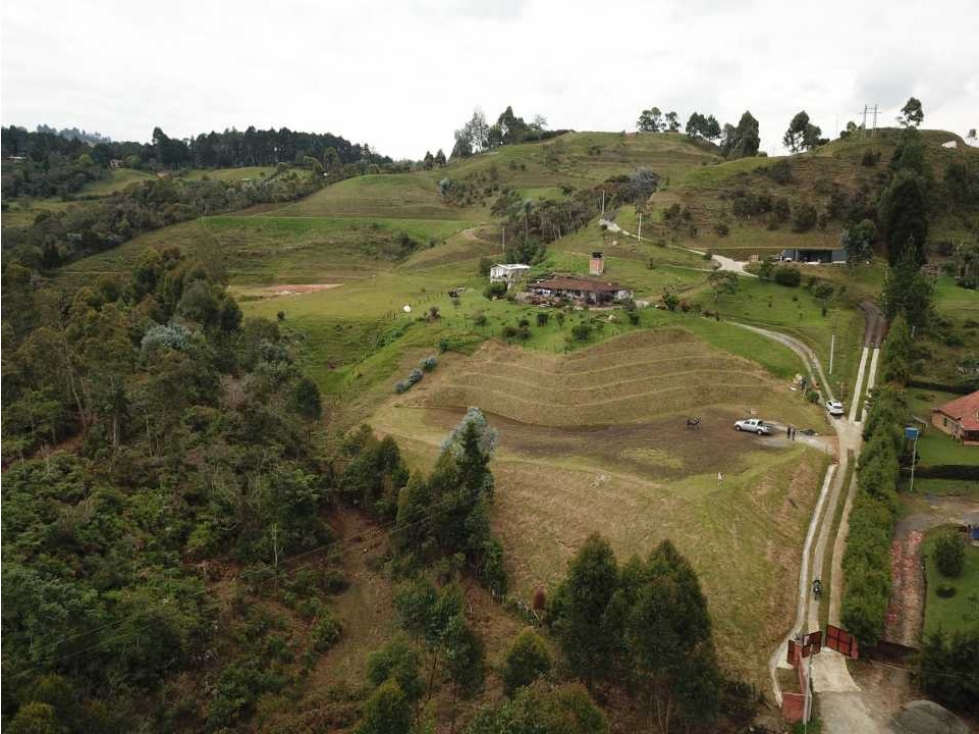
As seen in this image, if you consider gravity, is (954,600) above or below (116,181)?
below

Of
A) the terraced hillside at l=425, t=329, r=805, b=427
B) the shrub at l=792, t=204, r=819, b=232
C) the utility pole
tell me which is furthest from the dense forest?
the utility pole

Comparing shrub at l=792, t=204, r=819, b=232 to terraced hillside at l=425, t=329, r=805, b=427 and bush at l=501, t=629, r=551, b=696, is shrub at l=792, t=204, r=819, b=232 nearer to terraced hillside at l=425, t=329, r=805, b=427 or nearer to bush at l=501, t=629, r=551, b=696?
terraced hillside at l=425, t=329, r=805, b=427

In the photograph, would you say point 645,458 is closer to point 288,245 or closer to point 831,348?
point 831,348

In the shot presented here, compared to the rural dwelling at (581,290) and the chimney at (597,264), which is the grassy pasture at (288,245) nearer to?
the rural dwelling at (581,290)

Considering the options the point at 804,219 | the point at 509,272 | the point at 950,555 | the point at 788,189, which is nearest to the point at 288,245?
the point at 509,272

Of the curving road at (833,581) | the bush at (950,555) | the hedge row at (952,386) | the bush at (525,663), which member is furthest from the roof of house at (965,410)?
the bush at (525,663)

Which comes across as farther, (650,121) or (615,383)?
(650,121)
